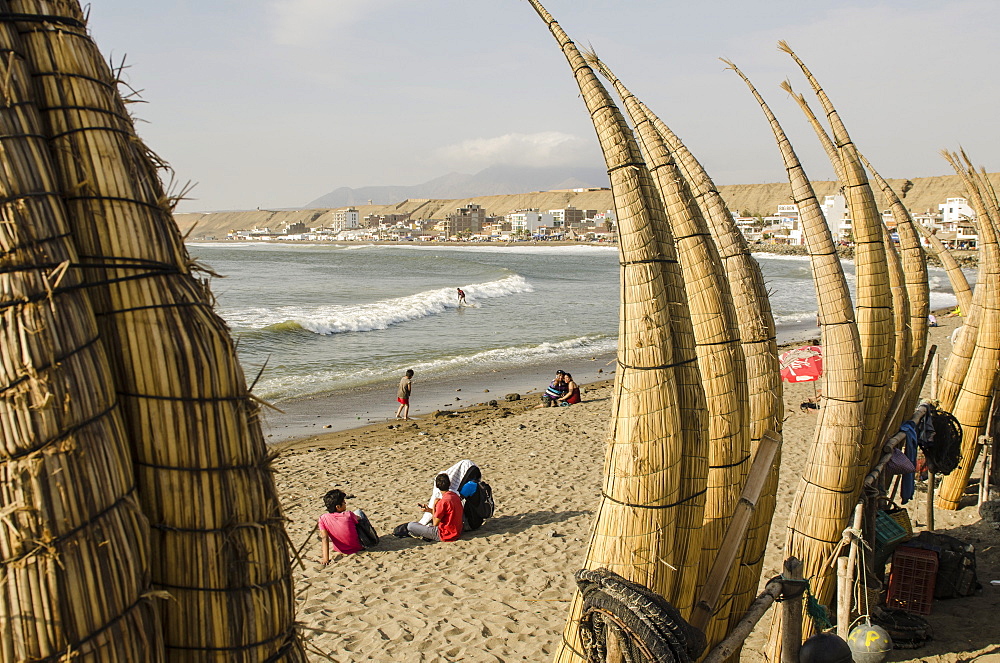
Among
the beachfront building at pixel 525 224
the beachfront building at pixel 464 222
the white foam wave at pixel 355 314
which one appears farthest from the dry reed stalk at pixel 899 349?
the beachfront building at pixel 464 222

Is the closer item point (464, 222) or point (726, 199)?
point (464, 222)

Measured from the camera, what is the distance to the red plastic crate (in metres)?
5.25

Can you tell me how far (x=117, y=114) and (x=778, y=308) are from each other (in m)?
Answer: 33.4

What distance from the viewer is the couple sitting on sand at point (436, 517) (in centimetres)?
664

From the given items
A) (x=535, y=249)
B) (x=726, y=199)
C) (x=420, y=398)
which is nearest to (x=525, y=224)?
(x=535, y=249)

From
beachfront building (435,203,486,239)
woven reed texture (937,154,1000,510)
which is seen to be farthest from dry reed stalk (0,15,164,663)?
beachfront building (435,203,486,239)

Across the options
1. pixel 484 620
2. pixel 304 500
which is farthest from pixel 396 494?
pixel 484 620

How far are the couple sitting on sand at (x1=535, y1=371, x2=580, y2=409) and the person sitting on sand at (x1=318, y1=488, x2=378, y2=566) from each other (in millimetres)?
7334

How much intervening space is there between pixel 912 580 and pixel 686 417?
12.6 ft

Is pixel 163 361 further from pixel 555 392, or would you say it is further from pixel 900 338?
pixel 555 392

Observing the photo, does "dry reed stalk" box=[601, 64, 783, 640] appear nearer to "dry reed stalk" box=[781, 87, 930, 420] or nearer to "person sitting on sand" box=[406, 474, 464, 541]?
"dry reed stalk" box=[781, 87, 930, 420]

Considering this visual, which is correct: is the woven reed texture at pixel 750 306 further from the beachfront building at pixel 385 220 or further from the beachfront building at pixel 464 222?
the beachfront building at pixel 385 220

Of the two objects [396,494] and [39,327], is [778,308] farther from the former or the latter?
[39,327]

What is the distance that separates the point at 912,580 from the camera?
17.4 ft
